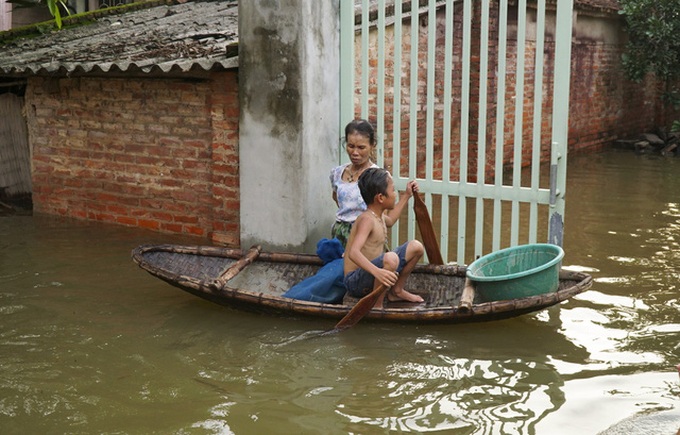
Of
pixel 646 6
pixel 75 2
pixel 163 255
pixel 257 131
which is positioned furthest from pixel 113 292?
pixel 646 6

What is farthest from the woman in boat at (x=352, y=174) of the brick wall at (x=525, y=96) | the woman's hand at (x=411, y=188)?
the brick wall at (x=525, y=96)

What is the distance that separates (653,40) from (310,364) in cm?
1160

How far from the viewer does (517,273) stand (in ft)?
17.8

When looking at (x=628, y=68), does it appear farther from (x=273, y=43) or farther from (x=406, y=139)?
(x=273, y=43)

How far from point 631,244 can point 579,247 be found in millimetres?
526

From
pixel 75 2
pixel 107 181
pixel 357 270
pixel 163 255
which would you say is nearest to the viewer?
pixel 357 270

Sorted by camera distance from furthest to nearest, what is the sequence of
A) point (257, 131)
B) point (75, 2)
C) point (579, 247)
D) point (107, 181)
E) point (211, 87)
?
1. point (75, 2)
2. point (107, 181)
3. point (579, 247)
4. point (211, 87)
5. point (257, 131)

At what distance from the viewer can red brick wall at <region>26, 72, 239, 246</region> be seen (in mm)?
7637

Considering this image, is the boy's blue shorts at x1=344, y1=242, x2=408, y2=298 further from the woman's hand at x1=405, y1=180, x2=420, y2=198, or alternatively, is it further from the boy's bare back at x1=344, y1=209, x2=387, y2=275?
the woman's hand at x1=405, y1=180, x2=420, y2=198

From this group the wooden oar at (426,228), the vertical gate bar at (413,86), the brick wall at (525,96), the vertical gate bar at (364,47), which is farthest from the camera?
the brick wall at (525,96)

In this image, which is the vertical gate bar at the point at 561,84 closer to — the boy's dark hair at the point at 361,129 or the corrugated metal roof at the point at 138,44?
the boy's dark hair at the point at 361,129

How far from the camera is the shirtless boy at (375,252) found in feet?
18.4

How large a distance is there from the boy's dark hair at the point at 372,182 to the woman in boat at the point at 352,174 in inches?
15.3

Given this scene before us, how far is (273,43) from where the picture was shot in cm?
662
